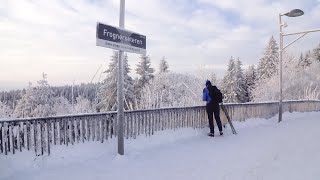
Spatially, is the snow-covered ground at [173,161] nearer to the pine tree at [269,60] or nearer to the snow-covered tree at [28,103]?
the snow-covered tree at [28,103]

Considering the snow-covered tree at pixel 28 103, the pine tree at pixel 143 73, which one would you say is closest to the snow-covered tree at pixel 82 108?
the snow-covered tree at pixel 28 103

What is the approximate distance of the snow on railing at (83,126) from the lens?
292 inches

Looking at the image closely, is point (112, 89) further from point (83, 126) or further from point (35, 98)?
point (83, 126)

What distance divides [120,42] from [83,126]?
224 centimetres

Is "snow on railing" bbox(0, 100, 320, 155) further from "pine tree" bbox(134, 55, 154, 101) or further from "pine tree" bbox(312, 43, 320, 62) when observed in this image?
"pine tree" bbox(312, 43, 320, 62)

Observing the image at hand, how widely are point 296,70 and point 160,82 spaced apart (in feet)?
66.4

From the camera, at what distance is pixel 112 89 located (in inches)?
1657

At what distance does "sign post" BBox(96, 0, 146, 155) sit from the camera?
316 inches

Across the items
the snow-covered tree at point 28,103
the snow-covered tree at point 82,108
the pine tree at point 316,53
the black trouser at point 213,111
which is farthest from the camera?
the pine tree at point 316,53

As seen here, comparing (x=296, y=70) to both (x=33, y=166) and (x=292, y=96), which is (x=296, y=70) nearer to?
(x=292, y=96)

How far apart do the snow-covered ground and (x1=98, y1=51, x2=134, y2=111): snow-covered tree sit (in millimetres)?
29194

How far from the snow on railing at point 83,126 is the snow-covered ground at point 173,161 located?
21 cm

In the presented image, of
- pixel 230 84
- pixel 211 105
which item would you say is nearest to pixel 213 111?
pixel 211 105

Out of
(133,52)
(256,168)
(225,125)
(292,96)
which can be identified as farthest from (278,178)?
(292,96)
